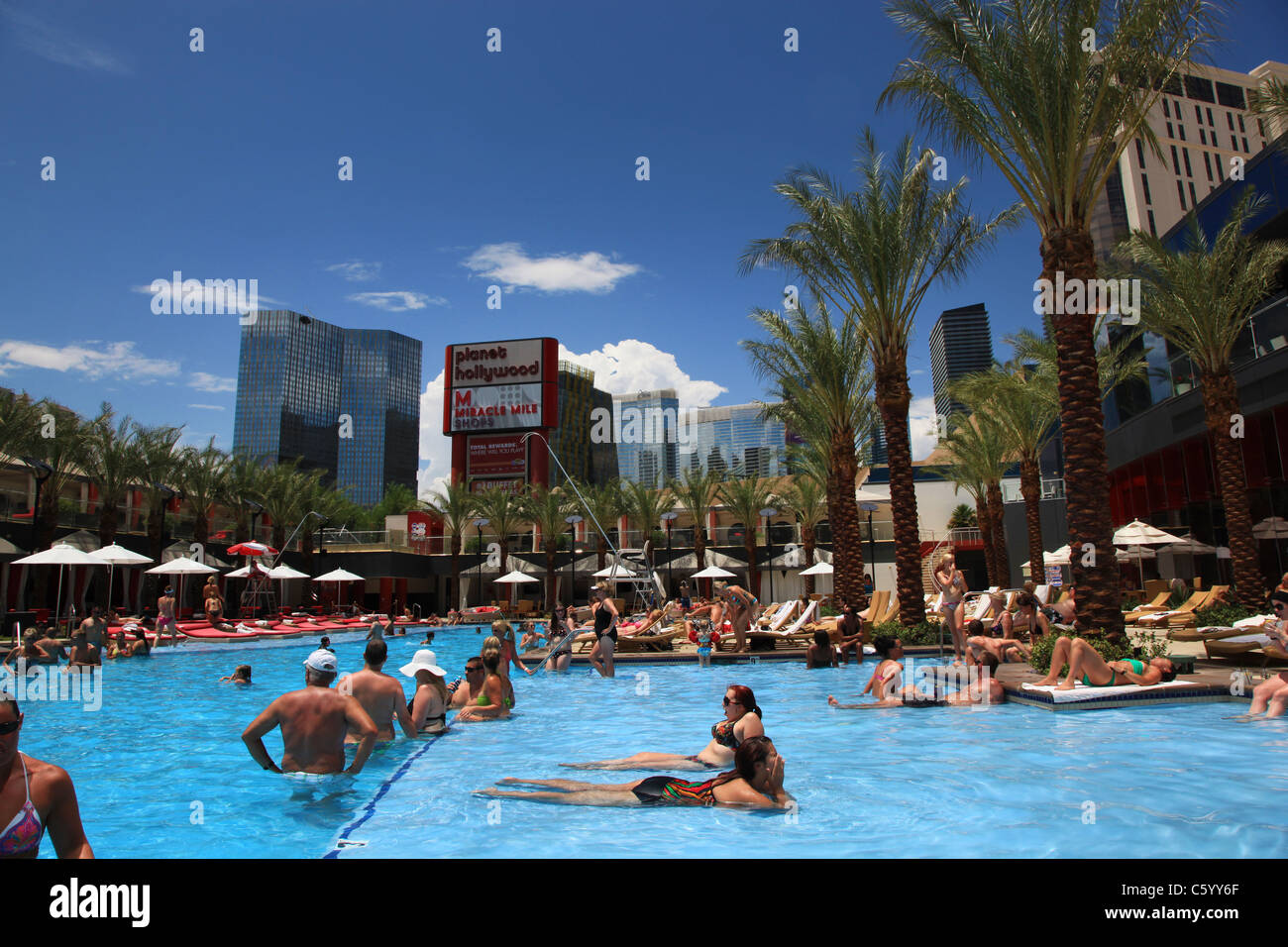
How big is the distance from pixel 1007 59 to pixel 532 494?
34894mm

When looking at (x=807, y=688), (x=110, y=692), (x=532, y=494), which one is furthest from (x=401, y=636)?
(x=807, y=688)

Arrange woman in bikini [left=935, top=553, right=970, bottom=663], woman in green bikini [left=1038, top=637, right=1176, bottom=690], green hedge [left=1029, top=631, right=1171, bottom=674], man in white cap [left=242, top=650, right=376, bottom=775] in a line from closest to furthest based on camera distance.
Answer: man in white cap [left=242, top=650, right=376, bottom=775], woman in green bikini [left=1038, top=637, right=1176, bottom=690], green hedge [left=1029, top=631, right=1171, bottom=674], woman in bikini [left=935, top=553, right=970, bottom=663]

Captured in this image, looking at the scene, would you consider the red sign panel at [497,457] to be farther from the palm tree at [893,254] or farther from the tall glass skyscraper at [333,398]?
the tall glass skyscraper at [333,398]

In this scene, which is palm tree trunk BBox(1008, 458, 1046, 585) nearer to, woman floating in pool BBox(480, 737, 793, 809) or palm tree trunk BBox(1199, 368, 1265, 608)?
palm tree trunk BBox(1199, 368, 1265, 608)

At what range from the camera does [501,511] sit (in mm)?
43000

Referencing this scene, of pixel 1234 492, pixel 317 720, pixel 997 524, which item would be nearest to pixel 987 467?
pixel 997 524

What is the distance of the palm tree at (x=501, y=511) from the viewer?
1690 inches

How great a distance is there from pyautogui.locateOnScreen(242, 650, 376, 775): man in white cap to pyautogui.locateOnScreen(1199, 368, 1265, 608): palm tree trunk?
1791cm

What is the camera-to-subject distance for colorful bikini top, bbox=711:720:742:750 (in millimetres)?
6652

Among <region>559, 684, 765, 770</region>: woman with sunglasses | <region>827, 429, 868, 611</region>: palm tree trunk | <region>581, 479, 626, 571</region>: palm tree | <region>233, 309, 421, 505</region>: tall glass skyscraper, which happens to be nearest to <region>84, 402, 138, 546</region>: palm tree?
<region>581, 479, 626, 571</region>: palm tree

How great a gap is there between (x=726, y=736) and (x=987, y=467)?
26951 millimetres

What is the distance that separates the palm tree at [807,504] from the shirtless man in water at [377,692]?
30.6m

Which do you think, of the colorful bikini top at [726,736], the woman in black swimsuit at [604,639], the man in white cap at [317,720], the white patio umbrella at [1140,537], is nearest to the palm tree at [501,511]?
the woman in black swimsuit at [604,639]
